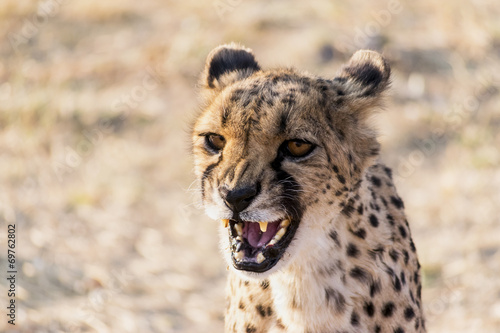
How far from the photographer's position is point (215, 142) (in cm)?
268

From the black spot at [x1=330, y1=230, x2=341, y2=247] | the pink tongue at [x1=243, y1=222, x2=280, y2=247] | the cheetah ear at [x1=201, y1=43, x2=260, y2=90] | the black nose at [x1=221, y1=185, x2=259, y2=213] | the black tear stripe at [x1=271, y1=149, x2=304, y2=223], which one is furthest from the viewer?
the cheetah ear at [x1=201, y1=43, x2=260, y2=90]

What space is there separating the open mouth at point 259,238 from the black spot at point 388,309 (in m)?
0.53

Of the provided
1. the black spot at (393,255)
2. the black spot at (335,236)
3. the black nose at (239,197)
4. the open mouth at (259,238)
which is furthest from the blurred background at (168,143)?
the black nose at (239,197)

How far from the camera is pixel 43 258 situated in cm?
525

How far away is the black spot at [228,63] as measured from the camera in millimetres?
3152

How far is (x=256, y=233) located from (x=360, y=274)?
1.62 ft

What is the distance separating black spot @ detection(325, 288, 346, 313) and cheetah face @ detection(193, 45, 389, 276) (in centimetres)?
25

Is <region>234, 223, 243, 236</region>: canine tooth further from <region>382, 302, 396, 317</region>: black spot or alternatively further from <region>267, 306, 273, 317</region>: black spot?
<region>382, 302, 396, 317</region>: black spot

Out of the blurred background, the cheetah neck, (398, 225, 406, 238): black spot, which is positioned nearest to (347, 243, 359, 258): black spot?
the cheetah neck

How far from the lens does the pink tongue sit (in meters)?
2.61

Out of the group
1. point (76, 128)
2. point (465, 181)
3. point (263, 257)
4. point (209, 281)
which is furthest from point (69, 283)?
point (465, 181)

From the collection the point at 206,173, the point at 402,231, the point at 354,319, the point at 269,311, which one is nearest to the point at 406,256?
the point at 402,231

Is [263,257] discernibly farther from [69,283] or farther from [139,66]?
[139,66]

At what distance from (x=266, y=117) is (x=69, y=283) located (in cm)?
298
